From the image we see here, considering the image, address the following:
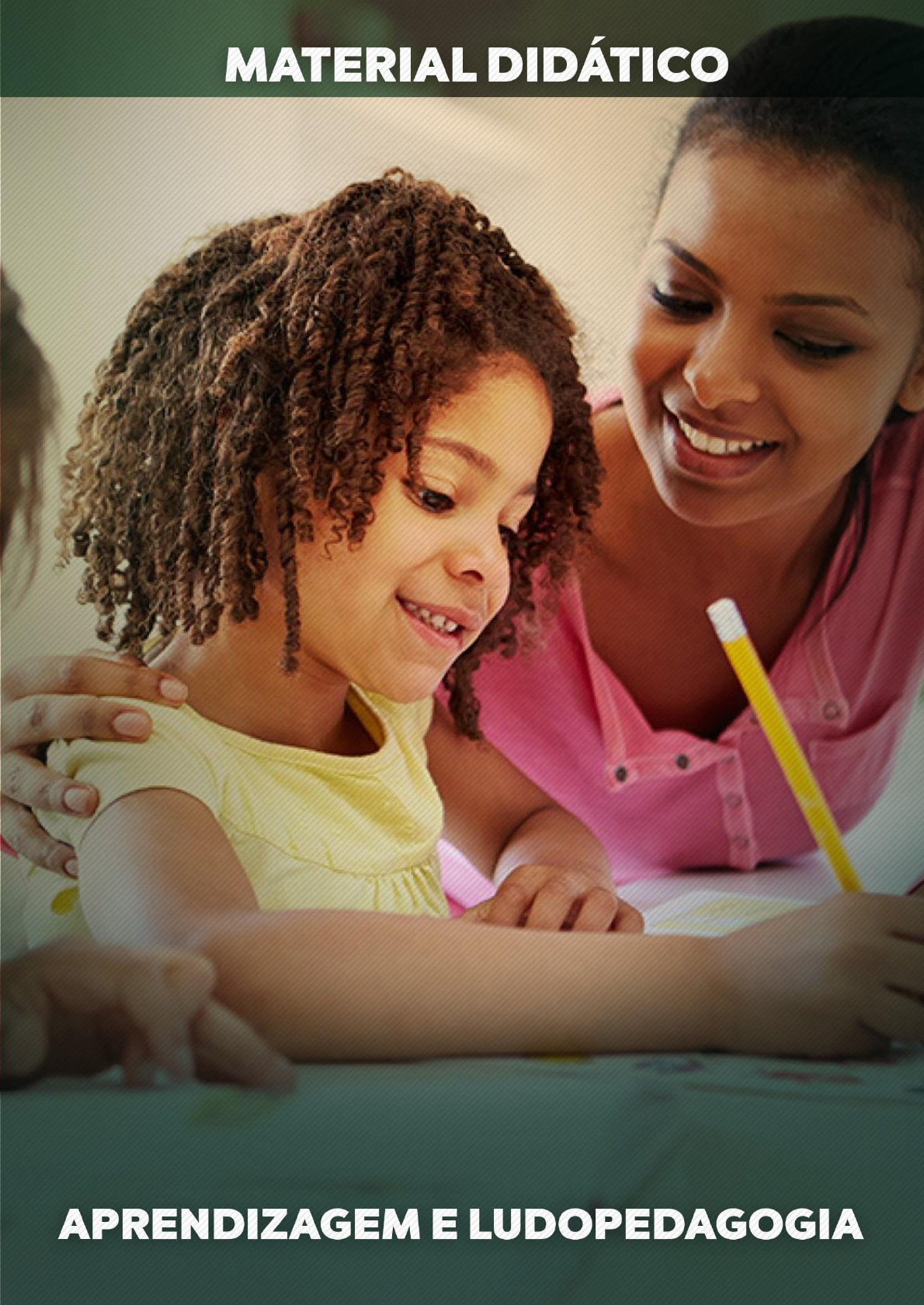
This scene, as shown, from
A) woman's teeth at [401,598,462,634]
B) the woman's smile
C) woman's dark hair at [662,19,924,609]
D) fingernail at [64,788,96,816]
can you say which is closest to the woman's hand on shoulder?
fingernail at [64,788,96,816]

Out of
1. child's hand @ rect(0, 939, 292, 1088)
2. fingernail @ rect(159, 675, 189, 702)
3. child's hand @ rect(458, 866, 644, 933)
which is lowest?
child's hand @ rect(0, 939, 292, 1088)

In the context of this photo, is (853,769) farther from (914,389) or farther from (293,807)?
(293,807)

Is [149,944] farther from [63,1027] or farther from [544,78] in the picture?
[544,78]

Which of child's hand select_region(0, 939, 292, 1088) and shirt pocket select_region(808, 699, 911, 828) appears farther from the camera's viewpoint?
shirt pocket select_region(808, 699, 911, 828)

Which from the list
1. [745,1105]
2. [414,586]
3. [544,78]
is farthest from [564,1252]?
[544,78]

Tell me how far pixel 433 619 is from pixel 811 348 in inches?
10.5

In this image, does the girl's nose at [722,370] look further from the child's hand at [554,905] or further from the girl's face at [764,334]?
the child's hand at [554,905]

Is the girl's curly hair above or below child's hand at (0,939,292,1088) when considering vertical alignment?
above

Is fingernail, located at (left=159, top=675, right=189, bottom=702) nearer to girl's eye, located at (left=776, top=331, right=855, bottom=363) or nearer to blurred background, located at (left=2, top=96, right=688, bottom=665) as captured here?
blurred background, located at (left=2, top=96, right=688, bottom=665)

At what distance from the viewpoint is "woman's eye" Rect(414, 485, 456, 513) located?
82cm

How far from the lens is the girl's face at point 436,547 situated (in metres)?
0.82

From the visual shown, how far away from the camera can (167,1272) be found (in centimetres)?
83

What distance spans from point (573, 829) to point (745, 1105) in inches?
7.7

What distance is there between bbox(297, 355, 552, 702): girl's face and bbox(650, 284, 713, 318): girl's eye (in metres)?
0.10
